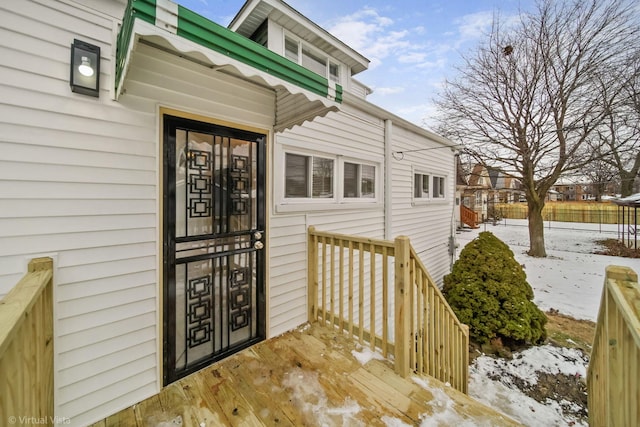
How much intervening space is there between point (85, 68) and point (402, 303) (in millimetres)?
2827

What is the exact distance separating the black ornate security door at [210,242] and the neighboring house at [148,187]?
11mm

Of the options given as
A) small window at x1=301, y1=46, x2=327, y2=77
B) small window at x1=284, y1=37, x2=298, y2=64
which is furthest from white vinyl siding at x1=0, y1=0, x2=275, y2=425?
small window at x1=301, y1=46, x2=327, y2=77

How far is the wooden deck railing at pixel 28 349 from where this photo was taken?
0.86 metres

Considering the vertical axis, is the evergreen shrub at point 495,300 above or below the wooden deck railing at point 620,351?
below

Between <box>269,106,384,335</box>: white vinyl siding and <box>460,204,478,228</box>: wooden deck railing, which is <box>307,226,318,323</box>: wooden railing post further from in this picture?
<box>460,204,478,228</box>: wooden deck railing

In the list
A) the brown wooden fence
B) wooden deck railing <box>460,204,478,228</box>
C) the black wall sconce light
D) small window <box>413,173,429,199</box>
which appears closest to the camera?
the black wall sconce light

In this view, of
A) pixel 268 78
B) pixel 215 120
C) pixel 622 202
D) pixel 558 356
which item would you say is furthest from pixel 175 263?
pixel 622 202

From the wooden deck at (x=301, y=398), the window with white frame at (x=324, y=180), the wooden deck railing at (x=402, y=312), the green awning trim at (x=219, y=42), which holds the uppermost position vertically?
the green awning trim at (x=219, y=42)

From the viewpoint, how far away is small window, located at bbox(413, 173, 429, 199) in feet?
18.8

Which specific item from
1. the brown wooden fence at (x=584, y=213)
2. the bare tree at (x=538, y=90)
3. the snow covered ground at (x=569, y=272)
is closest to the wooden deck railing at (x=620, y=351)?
the snow covered ground at (x=569, y=272)

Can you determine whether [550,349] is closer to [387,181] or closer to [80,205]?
Answer: [387,181]

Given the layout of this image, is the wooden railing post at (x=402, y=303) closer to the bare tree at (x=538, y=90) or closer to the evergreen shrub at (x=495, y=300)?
the evergreen shrub at (x=495, y=300)

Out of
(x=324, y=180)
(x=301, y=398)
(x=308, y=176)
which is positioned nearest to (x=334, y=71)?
(x=324, y=180)

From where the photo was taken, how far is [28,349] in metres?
1.11
